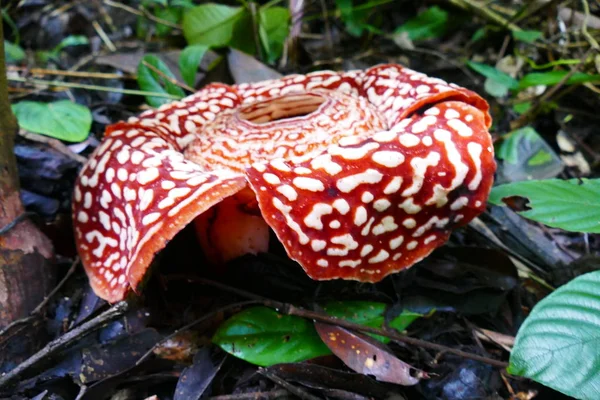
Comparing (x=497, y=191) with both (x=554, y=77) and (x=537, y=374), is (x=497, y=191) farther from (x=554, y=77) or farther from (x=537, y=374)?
(x=554, y=77)

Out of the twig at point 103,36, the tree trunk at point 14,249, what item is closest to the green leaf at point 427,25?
the twig at point 103,36

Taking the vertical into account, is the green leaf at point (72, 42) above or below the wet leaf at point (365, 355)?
above

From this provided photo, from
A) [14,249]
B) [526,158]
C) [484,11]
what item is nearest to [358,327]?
[14,249]

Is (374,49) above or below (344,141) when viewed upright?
below

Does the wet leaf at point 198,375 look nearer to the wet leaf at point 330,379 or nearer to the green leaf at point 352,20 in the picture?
the wet leaf at point 330,379

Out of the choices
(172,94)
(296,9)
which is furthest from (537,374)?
(296,9)

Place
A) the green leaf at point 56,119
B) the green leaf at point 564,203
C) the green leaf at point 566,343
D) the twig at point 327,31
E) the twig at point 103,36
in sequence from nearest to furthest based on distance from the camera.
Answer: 1. the green leaf at point 566,343
2. the green leaf at point 564,203
3. the green leaf at point 56,119
4. the twig at point 327,31
5. the twig at point 103,36

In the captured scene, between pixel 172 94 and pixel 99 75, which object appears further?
pixel 99 75
